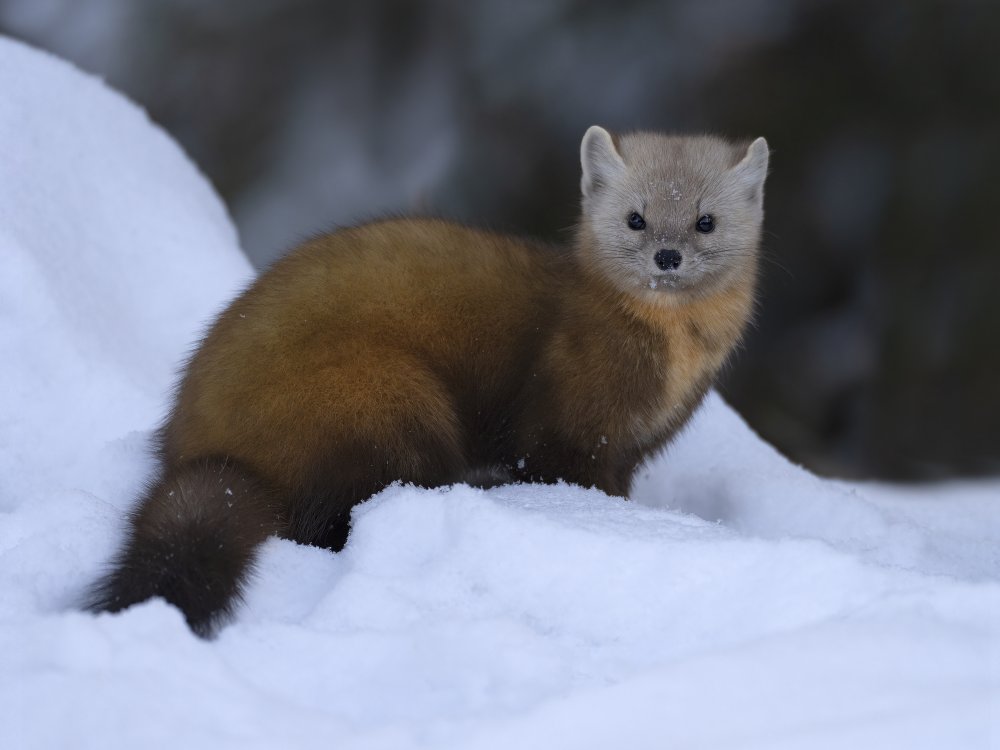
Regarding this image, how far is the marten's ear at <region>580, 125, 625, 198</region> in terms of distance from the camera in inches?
116

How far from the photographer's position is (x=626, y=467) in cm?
289

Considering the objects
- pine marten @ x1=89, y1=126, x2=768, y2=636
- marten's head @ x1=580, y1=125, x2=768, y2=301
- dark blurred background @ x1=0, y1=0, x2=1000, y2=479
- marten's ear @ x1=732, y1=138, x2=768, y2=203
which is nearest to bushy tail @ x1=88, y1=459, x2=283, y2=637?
pine marten @ x1=89, y1=126, x2=768, y2=636

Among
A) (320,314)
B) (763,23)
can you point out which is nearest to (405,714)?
(320,314)

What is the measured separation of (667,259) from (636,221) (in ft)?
0.55

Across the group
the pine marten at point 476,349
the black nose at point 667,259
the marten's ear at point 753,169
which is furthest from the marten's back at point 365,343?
the marten's ear at point 753,169

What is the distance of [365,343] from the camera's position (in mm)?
2482

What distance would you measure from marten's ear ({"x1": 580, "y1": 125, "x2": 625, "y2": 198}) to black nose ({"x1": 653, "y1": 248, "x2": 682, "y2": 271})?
30 centimetres

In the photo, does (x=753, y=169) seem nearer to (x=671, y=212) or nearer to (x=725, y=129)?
(x=671, y=212)

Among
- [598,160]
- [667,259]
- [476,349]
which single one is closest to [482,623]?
[476,349]

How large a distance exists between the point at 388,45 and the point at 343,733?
6445mm

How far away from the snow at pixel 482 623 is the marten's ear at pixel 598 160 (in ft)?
2.96

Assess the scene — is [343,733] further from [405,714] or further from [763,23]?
[763,23]

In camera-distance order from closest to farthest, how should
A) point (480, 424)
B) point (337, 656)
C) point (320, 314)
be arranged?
1. point (337, 656)
2. point (320, 314)
3. point (480, 424)

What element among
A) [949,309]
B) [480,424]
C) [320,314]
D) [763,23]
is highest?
[763,23]
